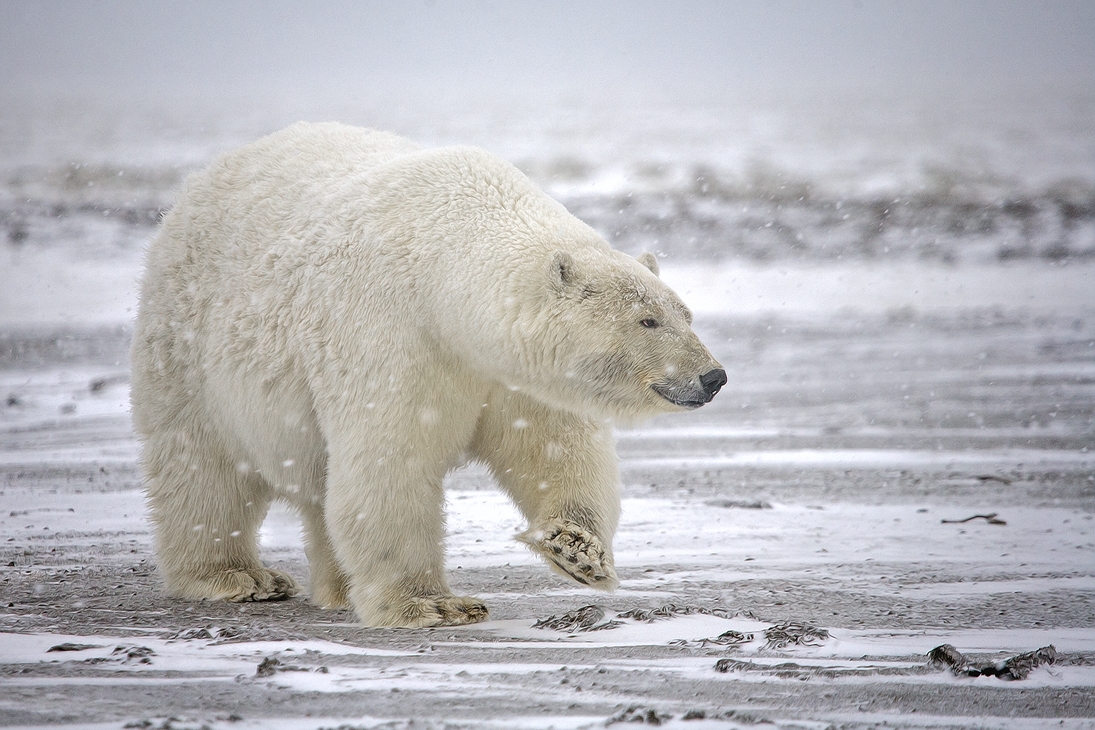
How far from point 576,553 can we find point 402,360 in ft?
3.24

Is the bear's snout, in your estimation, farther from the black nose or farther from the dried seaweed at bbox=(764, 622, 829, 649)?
the dried seaweed at bbox=(764, 622, 829, 649)

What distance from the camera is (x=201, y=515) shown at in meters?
5.00

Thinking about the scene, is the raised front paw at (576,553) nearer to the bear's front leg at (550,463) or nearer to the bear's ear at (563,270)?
the bear's front leg at (550,463)

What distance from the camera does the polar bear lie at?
158 inches

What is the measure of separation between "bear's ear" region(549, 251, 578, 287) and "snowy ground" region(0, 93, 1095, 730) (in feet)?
2.45

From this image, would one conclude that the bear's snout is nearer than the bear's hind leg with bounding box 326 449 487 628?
Yes

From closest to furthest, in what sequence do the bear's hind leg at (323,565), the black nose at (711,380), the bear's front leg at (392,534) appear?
1. the black nose at (711,380)
2. the bear's front leg at (392,534)
3. the bear's hind leg at (323,565)

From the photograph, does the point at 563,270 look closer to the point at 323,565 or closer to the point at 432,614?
the point at 432,614

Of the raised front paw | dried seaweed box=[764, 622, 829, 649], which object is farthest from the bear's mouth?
dried seaweed box=[764, 622, 829, 649]

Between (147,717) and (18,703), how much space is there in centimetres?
46

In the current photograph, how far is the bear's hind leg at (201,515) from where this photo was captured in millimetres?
4969

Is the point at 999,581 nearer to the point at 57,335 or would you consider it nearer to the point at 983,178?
the point at 57,335

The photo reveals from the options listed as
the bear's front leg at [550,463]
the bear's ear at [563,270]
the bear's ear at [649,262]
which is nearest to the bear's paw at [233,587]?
the bear's front leg at [550,463]

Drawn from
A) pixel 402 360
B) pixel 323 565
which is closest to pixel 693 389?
pixel 402 360
